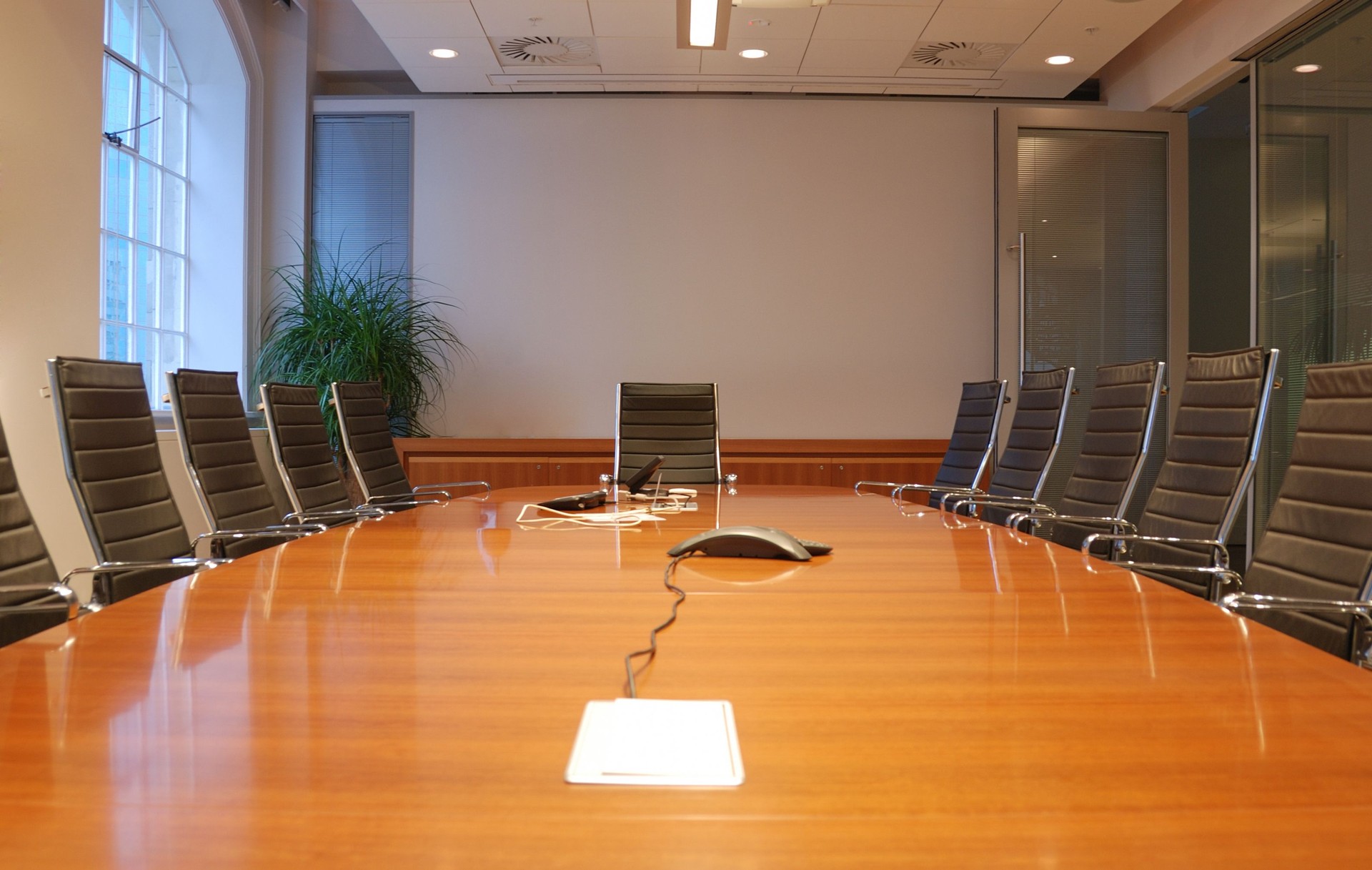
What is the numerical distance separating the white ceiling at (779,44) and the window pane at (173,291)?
193 cm

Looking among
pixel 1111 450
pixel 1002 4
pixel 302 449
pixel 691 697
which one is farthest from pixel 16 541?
pixel 1002 4

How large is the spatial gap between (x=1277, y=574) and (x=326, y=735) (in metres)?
2.33

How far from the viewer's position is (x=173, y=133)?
6.21 metres

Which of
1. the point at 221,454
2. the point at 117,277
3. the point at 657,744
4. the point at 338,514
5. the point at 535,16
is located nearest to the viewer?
the point at 657,744

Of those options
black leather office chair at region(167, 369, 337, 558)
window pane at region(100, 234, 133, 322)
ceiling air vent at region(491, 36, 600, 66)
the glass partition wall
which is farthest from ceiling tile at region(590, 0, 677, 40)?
the glass partition wall

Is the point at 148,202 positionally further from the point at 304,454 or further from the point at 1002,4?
the point at 1002,4

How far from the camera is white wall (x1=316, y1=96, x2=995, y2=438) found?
720 centimetres

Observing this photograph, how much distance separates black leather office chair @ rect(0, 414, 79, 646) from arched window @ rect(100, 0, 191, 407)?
2956 mm

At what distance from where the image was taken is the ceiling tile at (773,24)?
5.67 meters

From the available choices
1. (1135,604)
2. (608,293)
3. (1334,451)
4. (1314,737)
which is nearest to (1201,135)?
(608,293)

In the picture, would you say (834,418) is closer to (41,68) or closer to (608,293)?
(608,293)

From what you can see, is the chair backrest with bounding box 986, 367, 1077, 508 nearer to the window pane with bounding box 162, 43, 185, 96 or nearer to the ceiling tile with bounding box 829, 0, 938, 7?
the ceiling tile with bounding box 829, 0, 938, 7

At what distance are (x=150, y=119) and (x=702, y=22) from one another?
358 centimetres

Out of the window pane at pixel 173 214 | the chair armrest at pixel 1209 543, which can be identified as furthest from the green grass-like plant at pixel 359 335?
the chair armrest at pixel 1209 543
